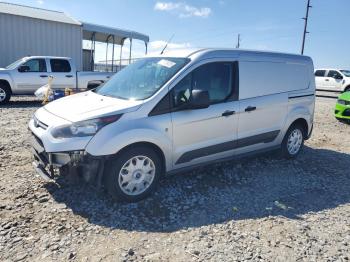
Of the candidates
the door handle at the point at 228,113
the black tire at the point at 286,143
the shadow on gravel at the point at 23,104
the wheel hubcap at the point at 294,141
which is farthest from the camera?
the shadow on gravel at the point at 23,104

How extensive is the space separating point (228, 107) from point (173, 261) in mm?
2457

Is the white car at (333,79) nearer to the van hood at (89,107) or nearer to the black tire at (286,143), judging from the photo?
the black tire at (286,143)

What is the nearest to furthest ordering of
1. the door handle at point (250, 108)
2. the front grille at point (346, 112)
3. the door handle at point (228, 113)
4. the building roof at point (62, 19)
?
1. the door handle at point (228, 113)
2. the door handle at point (250, 108)
3. the front grille at point (346, 112)
4. the building roof at point (62, 19)

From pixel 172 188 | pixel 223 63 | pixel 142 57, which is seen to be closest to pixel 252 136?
pixel 223 63

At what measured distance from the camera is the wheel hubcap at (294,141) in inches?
239

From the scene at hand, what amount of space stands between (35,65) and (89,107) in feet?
32.2

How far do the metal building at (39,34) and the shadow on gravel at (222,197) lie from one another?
631 inches

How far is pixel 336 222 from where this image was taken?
3979 mm

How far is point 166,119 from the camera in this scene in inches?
160

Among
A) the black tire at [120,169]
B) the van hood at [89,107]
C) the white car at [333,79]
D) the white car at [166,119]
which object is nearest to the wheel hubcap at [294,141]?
the white car at [166,119]

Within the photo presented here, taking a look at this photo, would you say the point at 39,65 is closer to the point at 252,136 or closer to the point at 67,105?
the point at 67,105

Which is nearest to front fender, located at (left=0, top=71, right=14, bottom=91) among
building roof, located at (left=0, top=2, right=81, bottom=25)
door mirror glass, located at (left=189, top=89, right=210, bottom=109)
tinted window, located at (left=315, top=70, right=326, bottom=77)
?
building roof, located at (left=0, top=2, right=81, bottom=25)

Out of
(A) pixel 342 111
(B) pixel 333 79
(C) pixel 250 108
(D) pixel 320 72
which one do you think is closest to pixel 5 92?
(C) pixel 250 108

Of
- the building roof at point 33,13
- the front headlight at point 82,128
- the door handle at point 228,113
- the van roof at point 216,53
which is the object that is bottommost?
the front headlight at point 82,128
